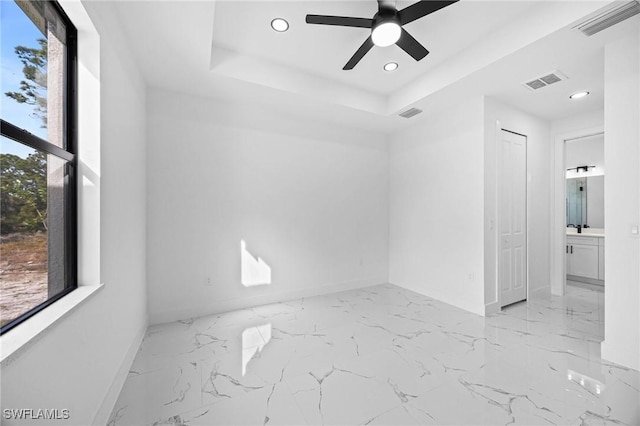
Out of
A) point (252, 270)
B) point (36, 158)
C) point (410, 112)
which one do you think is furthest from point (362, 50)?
point (252, 270)

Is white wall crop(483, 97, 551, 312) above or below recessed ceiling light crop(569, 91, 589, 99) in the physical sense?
below

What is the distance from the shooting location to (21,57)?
121 cm

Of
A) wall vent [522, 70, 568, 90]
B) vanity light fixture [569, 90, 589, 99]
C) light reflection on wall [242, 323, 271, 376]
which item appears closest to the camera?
light reflection on wall [242, 323, 271, 376]

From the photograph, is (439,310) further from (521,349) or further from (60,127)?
(60,127)

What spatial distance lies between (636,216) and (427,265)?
7.49 feet

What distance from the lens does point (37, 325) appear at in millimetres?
1074

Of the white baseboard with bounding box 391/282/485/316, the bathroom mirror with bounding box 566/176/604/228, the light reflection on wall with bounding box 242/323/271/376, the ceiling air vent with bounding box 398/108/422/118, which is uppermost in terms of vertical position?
the ceiling air vent with bounding box 398/108/422/118

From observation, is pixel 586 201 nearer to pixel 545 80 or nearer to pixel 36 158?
pixel 545 80

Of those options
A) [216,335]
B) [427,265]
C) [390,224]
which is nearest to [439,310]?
[427,265]

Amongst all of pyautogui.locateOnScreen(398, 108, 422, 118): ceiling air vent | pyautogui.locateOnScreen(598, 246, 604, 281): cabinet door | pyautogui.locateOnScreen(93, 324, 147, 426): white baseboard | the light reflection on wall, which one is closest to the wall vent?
pyautogui.locateOnScreen(398, 108, 422, 118): ceiling air vent

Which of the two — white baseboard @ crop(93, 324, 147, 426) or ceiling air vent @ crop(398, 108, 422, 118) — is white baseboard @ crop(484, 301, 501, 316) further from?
white baseboard @ crop(93, 324, 147, 426)

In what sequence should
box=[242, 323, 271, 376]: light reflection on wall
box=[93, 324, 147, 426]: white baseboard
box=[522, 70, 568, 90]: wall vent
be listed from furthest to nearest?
box=[522, 70, 568, 90]: wall vent
box=[242, 323, 271, 376]: light reflection on wall
box=[93, 324, 147, 426]: white baseboard

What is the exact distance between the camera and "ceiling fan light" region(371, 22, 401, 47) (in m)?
2.03

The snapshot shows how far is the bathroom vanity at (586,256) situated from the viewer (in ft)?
15.1
